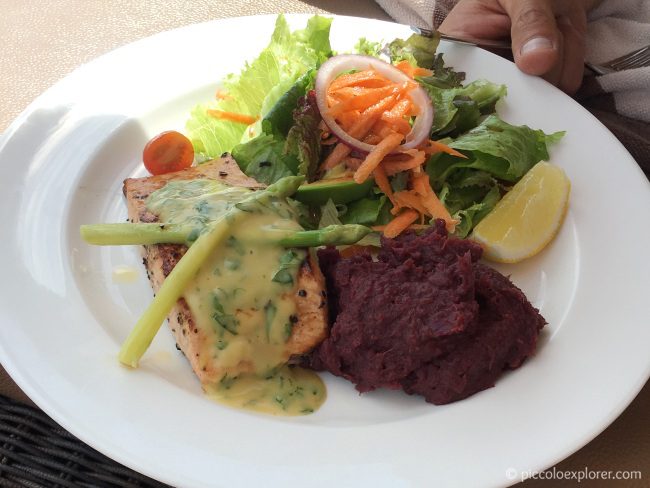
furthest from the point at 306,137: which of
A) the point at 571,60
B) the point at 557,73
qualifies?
the point at 571,60

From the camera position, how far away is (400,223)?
3.22 m

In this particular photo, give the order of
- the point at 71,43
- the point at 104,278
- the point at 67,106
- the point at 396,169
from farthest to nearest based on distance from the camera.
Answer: the point at 71,43 < the point at 67,106 < the point at 396,169 < the point at 104,278

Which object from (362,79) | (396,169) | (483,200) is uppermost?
(362,79)

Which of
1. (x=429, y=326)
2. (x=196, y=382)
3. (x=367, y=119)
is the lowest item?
(x=196, y=382)

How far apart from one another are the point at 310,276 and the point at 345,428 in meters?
0.63

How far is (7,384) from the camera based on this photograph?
2.63 m

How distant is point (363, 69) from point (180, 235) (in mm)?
1544

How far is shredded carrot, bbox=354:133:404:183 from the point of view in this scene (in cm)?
322

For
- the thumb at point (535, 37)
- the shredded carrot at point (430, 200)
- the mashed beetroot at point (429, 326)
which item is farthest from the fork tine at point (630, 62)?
the mashed beetroot at point (429, 326)

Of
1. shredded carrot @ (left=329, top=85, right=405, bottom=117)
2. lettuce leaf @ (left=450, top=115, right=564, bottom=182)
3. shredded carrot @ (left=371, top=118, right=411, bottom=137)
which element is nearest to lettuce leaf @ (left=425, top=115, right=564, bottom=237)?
lettuce leaf @ (left=450, top=115, right=564, bottom=182)

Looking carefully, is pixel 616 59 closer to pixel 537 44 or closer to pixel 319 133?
pixel 537 44

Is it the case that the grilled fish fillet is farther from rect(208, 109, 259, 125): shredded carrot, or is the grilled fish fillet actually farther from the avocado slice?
rect(208, 109, 259, 125): shredded carrot

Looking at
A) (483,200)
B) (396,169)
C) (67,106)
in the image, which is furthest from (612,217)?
(67,106)

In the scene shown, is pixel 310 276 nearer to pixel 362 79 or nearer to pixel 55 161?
pixel 362 79
